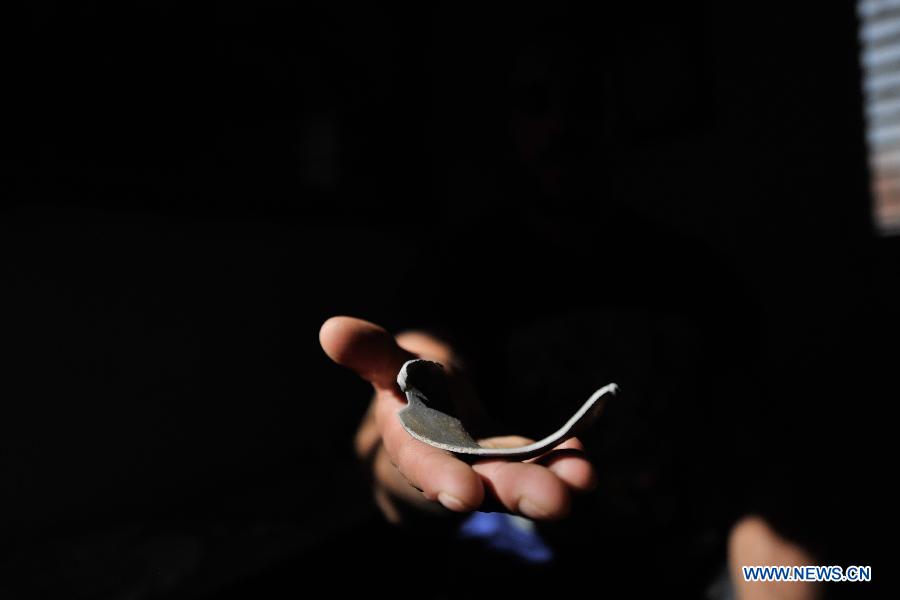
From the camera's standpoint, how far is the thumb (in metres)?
0.66

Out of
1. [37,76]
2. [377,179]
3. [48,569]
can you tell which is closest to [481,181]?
[377,179]

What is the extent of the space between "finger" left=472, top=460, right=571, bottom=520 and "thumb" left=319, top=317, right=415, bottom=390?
0.20 meters

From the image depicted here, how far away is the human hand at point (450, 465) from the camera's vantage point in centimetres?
54

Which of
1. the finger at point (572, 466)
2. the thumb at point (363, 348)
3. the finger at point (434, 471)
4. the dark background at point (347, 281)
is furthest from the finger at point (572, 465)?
the dark background at point (347, 281)

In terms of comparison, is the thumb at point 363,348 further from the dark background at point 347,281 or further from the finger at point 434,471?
the dark background at point 347,281

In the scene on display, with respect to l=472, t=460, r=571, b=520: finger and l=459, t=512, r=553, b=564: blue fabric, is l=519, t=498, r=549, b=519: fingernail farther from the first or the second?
l=459, t=512, r=553, b=564: blue fabric

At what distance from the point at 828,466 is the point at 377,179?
76.3 inches

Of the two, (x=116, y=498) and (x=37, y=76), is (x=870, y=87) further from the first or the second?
(x=116, y=498)

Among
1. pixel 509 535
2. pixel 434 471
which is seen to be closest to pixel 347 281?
pixel 509 535

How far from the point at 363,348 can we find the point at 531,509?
29 cm

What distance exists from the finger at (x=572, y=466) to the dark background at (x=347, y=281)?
513 millimetres

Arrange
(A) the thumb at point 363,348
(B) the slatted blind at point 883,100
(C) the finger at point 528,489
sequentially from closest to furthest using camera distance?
(C) the finger at point 528,489, (A) the thumb at point 363,348, (B) the slatted blind at point 883,100

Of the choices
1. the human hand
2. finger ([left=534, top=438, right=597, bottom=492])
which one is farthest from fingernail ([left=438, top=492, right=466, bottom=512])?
finger ([left=534, top=438, right=597, bottom=492])

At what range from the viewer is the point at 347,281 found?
2029 millimetres
